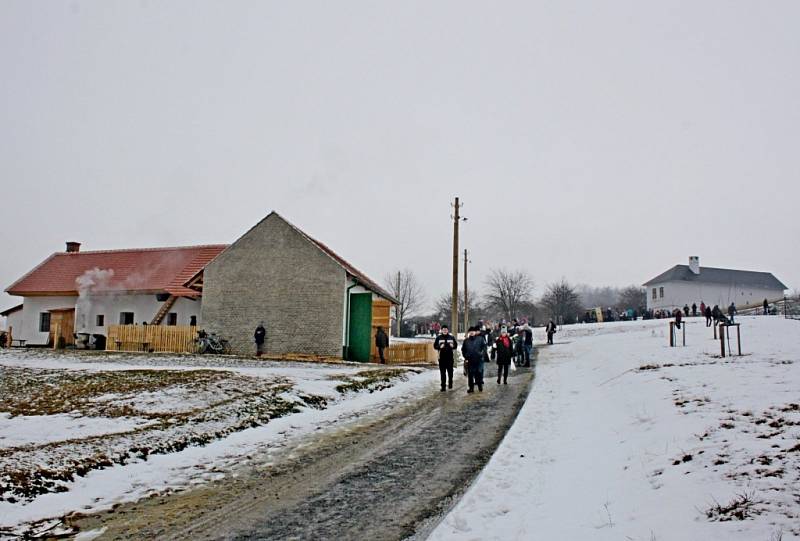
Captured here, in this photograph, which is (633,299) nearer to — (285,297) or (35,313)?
(285,297)

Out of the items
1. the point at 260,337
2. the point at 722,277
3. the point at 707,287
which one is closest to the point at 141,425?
the point at 260,337

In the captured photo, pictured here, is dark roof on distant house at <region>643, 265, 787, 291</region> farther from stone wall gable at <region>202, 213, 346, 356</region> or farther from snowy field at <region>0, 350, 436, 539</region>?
snowy field at <region>0, 350, 436, 539</region>

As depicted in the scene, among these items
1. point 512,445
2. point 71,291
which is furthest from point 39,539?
point 71,291

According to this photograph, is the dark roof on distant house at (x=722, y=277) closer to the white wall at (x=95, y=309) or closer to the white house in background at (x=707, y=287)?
the white house in background at (x=707, y=287)

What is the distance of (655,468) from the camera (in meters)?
6.82

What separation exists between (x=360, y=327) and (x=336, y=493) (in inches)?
863

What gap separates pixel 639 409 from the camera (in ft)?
35.4


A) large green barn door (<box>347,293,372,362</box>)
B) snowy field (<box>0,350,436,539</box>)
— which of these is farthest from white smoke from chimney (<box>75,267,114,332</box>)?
snowy field (<box>0,350,436,539</box>)

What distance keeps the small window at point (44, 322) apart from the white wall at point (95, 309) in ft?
0.77

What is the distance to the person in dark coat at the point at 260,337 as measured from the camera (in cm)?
2761

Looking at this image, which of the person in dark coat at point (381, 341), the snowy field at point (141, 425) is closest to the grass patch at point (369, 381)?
the snowy field at point (141, 425)

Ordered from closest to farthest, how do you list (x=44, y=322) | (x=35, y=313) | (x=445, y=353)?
1. (x=445, y=353)
2. (x=44, y=322)
3. (x=35, y=313)

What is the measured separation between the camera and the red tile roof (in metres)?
33.1

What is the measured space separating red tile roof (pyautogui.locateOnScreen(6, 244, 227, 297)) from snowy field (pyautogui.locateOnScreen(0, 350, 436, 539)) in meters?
15.6
